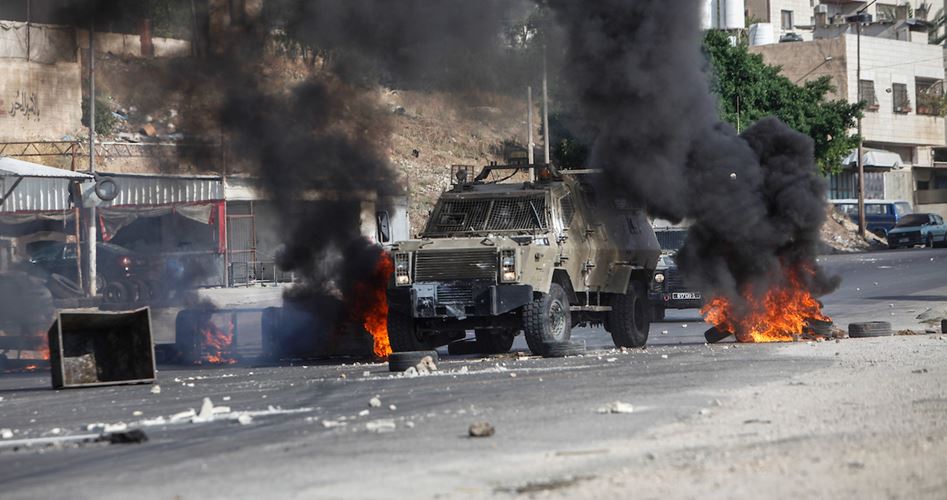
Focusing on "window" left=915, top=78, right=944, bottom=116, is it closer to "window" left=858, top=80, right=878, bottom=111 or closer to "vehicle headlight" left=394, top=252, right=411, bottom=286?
"window" left=858, top=80, right=878, bottom=111

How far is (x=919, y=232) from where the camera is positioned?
186ft

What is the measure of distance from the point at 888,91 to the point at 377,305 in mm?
58664

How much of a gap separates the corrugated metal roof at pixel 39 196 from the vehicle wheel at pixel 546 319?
2060 centimetres

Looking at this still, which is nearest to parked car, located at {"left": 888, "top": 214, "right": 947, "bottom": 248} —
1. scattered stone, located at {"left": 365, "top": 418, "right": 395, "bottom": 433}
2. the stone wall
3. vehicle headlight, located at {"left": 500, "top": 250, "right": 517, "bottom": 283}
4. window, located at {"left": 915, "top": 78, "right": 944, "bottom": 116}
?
window, located at {"left": 915, "top": 78, "right": 944, "bottom": 116}

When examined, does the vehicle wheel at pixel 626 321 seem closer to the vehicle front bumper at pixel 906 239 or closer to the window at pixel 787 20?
the vehicle front bumper at pixel 906 239

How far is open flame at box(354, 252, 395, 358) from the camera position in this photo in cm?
1844

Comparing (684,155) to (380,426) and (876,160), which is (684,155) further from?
(876,160)

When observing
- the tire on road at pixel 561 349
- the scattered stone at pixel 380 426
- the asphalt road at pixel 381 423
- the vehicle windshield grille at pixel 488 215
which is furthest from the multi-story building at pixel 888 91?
the scattered stone at pixel 380 426

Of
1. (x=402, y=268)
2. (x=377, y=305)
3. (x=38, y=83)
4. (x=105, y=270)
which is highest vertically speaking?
(x=38, y=83)

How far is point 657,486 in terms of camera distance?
702cm

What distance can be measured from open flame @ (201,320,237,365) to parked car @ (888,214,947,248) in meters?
42.3

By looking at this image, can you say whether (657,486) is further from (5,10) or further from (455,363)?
(5,10)

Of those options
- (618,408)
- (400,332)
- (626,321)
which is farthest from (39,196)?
(618,408)

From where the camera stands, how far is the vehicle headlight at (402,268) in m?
16.9
